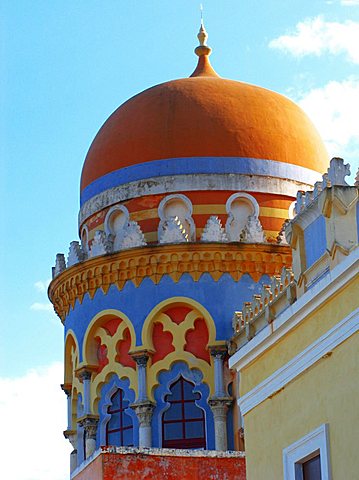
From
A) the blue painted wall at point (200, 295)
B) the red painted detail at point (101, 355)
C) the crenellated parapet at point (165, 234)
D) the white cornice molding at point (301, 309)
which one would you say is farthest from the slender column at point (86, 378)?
the white cornice molding at point (301, 309)

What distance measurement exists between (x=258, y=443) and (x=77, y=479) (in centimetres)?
566

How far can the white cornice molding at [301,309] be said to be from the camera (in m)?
9.84

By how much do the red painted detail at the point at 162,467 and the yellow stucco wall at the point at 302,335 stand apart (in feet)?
13.0

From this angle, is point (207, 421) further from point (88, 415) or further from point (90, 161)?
point (90, 161)

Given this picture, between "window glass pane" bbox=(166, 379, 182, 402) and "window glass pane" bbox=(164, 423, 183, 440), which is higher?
"window glass pane" bbox=(166, 379, 182, 402)

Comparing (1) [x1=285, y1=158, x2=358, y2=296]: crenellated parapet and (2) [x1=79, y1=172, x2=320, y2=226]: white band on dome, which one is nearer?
(1) [x1=285, y1=158, x2=358, y2=296]: crenellated parapet

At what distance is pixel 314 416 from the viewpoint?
10.2 metres

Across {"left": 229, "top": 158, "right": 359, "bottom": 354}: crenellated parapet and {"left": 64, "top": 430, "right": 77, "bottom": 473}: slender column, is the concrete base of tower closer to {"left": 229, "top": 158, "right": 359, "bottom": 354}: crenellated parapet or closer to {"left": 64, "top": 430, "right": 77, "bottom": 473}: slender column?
{"left": 229, "top": 158, "right": 359, "bottom": 354}: crenellated parapet

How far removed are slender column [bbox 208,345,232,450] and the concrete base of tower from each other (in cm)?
529

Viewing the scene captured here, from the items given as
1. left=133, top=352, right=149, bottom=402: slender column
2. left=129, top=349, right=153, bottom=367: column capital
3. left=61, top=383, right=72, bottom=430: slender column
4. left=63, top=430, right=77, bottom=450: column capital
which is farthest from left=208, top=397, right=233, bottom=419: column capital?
left=61, top=383, right=72, bottom=430: slender column

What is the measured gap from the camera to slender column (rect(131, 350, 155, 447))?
21547 mm

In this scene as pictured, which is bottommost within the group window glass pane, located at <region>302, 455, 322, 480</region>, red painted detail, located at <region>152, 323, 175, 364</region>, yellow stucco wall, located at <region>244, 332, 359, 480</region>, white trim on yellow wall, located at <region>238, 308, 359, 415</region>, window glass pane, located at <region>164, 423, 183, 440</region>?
window glass pane, located at <region>302, 455, 322, 480</region>

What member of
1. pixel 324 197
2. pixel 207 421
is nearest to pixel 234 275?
pixel 207 421

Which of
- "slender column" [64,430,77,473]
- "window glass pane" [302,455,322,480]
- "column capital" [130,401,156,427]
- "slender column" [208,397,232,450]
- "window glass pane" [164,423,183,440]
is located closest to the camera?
"window glass pane" [302,455,322,480]
